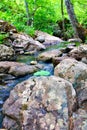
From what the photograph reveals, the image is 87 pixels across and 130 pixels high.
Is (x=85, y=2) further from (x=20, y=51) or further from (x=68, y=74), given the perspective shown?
(x=68, y=74)

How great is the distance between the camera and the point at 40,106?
4488 mm

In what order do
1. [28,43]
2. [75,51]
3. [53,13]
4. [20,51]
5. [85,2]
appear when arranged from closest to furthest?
[75,51] < [20,51] < [28,43] < [85,2] < [53,13]

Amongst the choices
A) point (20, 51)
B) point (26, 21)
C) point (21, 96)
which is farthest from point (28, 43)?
point (26, 21)

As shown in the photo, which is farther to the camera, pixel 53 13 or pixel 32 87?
pixel 53 13

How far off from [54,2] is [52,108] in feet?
67.4

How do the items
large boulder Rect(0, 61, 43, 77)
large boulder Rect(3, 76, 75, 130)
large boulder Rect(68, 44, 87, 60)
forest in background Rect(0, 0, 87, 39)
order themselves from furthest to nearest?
forest in background Rect(0, 0, 87, 39) < large boulder Rect(68, 44, 87, 60) < large boulder Rect(0, 61, 43, 77) < large boulder Rect(3, 76, 75, 130)

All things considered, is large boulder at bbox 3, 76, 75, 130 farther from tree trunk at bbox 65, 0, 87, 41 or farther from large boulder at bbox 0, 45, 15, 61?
tree trunk at bbox 65, 0, 87, 41

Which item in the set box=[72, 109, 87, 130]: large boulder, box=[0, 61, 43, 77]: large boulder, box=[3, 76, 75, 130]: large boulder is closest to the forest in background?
box=[0, 61, 43, 77]: large boulder

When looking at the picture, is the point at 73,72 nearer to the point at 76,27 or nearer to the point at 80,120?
the point at 80,120

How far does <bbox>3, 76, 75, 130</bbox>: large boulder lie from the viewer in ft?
14.0

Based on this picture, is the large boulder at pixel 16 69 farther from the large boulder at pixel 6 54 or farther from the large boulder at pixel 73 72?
the large boulder at pixel 6 54

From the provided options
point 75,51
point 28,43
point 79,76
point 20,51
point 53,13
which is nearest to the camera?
point 79,76

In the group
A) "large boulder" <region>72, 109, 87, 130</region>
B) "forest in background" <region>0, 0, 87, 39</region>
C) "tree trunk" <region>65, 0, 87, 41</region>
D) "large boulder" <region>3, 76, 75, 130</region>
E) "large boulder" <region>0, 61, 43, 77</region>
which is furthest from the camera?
"forest in background" <region>0, 0, 87, 39</region>

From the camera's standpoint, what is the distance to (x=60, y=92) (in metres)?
4.59
